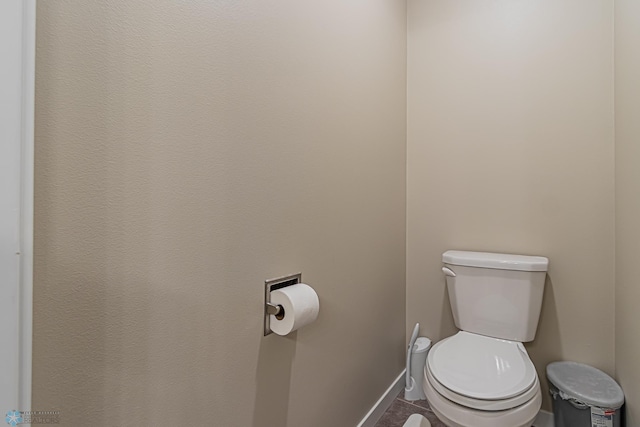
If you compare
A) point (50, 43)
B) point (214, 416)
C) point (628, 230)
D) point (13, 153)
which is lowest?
point (214, 416)

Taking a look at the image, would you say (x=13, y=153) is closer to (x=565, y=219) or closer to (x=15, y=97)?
(x=15, y=97)

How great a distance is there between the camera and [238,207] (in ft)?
3.00

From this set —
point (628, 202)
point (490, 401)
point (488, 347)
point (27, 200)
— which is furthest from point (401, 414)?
point (27, 200)

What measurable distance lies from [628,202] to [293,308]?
139 cm

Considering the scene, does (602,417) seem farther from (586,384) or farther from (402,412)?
(402,412)

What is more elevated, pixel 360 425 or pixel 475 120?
pixel 475 120

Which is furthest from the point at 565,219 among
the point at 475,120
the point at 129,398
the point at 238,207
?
the point at 129,398

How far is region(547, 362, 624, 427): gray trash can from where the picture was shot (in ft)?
4.27

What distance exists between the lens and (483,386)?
1209mm

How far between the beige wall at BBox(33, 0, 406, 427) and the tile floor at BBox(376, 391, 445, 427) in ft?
1.05

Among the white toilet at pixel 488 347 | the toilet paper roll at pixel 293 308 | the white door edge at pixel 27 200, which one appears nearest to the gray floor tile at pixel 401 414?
the white toilet at pixel 488 347

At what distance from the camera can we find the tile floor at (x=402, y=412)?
5.40 ft

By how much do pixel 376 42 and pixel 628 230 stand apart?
53.2 inches

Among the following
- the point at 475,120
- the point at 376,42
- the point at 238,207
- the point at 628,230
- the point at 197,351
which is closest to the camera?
the point at 197,351
